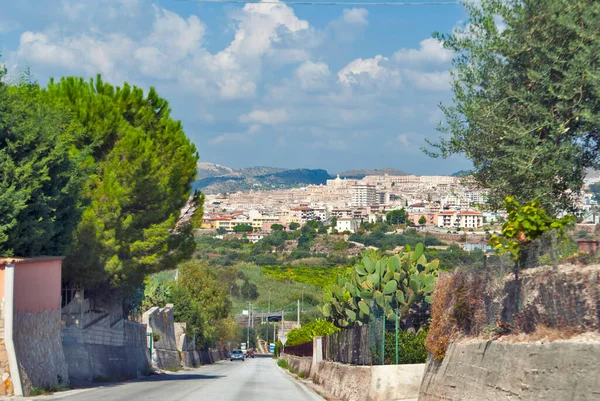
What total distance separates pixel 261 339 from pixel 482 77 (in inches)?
5893

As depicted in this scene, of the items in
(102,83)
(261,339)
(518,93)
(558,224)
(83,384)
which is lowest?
(261,339)

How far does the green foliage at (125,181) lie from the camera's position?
28.8 meters

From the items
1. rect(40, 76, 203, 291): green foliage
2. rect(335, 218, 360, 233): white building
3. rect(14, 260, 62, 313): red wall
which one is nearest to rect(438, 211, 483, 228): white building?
rect(335, 218, 360, 233): white building

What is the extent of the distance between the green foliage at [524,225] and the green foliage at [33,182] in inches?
531

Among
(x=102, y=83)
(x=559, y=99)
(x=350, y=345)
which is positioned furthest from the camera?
(x=102, y=83)

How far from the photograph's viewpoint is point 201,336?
7725 centimetres

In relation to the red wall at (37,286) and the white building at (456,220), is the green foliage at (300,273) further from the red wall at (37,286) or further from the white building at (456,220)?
the red wall at (37,286)

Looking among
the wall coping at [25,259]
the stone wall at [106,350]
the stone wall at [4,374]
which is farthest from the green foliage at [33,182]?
the stone wall at [106,350]

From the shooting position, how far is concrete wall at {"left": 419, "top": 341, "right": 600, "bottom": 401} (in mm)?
9258

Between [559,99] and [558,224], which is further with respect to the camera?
[559,99]

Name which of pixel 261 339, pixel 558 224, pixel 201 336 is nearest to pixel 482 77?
pixel 558 224

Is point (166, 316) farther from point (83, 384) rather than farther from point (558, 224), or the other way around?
point (558, 224)

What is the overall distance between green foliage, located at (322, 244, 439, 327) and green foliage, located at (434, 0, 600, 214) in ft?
29.1

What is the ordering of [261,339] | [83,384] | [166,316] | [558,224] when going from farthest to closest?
[261,339]
[166,316]
[83,384]
[558,224]
